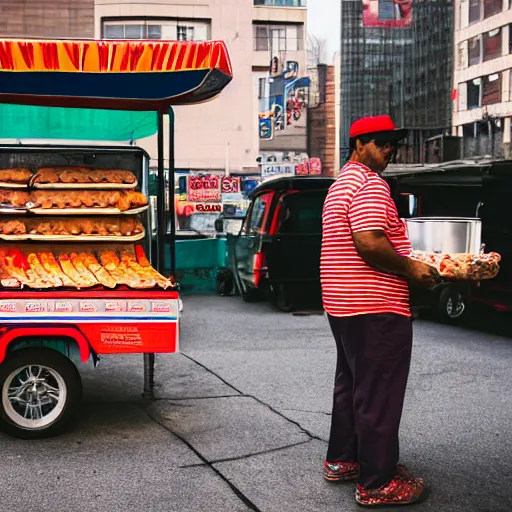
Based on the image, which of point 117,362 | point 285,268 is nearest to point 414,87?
point 285,268

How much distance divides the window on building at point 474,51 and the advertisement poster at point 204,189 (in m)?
40.1

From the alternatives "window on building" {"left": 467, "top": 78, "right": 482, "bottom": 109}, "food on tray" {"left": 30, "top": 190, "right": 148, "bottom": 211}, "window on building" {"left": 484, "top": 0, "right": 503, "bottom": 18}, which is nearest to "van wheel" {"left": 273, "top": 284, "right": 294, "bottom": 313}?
"food on tray" {"left": 30, "top": 190, "right": 148, "bottom": 211}

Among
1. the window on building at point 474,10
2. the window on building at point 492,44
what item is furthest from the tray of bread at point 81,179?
the window on building at point 474,10

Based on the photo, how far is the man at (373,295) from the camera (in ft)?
13.6

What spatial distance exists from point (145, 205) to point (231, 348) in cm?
316

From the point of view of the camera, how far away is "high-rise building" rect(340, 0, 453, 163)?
237 feet

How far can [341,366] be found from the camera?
4.60 metres

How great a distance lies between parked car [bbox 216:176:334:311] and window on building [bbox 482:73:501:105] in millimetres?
51359

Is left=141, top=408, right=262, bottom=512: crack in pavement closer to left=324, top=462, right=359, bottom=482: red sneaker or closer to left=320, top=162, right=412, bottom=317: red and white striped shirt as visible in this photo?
left=324, top=462, right=359, bottom=482: red sneaker

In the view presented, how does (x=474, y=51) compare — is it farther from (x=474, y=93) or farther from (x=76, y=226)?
(x=76, y=226)

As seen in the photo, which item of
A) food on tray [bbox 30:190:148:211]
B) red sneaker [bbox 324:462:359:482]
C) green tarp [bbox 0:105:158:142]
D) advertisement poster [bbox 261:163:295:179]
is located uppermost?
green tarp [bbox 0:105:158:142]

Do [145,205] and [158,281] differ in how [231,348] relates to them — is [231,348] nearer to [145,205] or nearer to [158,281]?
[145,205]

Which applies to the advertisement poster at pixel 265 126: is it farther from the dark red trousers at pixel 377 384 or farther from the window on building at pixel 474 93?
the window on building at pixel 474 93

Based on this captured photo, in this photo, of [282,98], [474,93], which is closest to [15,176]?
[282,98]
